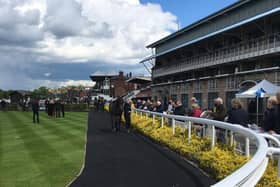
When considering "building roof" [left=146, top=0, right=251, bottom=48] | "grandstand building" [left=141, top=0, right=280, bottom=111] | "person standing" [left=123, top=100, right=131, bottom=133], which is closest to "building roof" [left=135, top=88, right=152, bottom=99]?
"building roof" [left=146, top=0, right=251, bottom=48]

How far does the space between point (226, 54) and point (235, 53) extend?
93.9 inches

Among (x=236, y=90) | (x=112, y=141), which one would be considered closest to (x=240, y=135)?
(x=112, y=141)

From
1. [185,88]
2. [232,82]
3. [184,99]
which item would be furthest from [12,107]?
A: [232,82]

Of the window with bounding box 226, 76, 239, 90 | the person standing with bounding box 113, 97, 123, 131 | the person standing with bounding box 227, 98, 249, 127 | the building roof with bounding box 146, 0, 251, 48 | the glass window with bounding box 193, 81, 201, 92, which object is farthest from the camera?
the glass window with bounding box 193, 81, 201, 92

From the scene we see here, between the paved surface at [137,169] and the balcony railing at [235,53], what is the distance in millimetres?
24557

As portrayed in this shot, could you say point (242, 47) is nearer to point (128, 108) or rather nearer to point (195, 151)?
point (128, 108)

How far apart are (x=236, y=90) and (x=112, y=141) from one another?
90.2ft

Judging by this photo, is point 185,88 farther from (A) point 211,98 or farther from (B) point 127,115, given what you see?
(B) point 127,115

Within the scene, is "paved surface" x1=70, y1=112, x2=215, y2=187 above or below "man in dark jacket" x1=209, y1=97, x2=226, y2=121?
below

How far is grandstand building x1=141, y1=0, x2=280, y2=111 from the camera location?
1388 inches

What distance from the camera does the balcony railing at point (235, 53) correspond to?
111ft

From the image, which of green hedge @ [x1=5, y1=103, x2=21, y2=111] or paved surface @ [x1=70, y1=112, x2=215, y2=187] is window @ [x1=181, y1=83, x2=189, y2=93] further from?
paved surface @ [x1=70, y1=112, x2=215, y2=187]

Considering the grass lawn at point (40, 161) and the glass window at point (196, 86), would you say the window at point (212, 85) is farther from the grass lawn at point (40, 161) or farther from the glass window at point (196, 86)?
the grass lawn at point (40, 161)

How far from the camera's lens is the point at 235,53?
41031 millimetres
